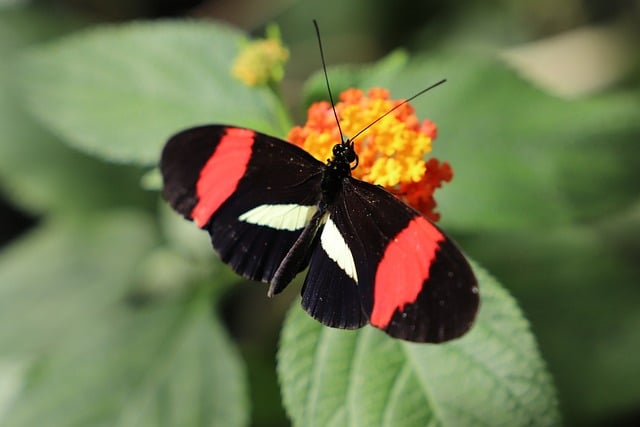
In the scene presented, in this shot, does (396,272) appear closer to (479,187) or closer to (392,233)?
(392,233)

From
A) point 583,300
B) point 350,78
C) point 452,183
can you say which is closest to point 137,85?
point 350,78

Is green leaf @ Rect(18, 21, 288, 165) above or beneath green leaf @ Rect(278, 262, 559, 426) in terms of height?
above

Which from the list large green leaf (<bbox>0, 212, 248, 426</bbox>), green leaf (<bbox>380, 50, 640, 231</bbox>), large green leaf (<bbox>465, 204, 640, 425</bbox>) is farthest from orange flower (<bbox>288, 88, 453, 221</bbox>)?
large green leaf (<bbox>465, 204, 640, 425</bbox>)

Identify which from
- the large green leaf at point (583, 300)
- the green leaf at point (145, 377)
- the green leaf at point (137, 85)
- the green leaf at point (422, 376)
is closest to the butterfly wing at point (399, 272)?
the green leaf at point (422, 376)

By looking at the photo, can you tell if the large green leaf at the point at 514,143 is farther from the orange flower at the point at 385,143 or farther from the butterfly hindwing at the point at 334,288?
the butterfly hindwing at the point at 334,288

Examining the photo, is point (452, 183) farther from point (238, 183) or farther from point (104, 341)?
point (104, 341)

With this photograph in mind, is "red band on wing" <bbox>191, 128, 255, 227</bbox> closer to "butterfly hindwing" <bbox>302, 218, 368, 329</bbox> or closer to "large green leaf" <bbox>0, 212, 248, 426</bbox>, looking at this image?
"butterfly hindwing" <bbox>302, 218, 368, 329</bbox>

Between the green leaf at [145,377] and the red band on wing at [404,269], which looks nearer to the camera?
the red band on wing at [404,269]
